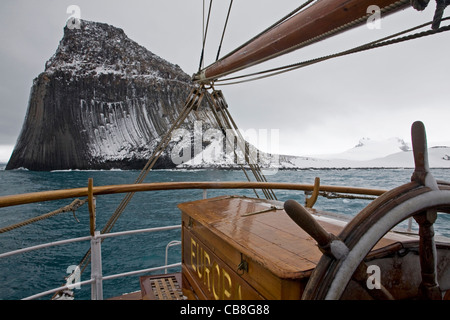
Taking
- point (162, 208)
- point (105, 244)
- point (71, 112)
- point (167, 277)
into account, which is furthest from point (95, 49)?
point (167, 277)

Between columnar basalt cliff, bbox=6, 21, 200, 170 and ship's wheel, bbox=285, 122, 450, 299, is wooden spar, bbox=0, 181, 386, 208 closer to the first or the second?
ship's wheel, bbox=285, 122, 450, 299

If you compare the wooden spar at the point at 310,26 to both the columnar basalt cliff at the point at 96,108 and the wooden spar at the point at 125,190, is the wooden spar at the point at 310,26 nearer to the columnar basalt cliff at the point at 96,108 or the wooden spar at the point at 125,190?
the wooden spar at the point at 125,190

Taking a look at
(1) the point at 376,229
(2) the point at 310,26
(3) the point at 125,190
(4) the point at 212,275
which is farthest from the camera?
(3) the point at 125,190

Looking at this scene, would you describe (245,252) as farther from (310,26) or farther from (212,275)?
(310,26)

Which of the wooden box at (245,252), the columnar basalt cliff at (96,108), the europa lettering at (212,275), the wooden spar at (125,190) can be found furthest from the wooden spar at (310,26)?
the columnar basalt cliff at (96,108)

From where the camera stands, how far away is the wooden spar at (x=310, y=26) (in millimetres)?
1536

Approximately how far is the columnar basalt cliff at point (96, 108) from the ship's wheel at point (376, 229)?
7237 centimetres

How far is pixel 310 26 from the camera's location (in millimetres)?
1918

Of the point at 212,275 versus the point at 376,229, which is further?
the point at 212,275

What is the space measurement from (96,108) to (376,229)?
261 feet

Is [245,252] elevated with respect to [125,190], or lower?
lower

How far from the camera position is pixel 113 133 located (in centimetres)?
7050

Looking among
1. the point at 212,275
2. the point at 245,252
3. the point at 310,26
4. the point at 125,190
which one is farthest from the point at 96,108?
the point at 245,252

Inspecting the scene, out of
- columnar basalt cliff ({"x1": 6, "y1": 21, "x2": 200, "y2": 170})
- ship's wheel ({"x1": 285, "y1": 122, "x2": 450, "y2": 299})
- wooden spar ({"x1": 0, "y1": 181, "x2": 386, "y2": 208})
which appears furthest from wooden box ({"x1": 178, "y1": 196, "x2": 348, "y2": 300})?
columnar basalt cliff ({"x1": 6, "y1": 21, "x2": 200, "y2": 170})
